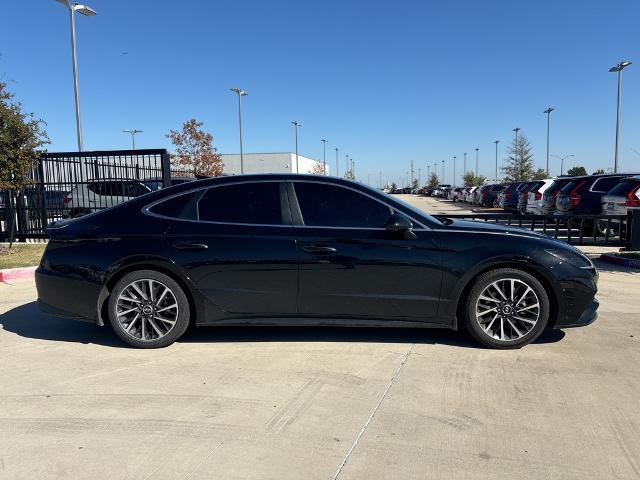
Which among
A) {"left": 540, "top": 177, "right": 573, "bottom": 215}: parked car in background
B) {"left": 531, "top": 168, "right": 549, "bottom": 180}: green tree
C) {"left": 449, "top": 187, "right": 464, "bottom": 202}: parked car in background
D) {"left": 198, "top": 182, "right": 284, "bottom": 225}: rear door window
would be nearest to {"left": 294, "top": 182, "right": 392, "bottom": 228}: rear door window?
{"left": 198, "top": 182, "right": 284, "bottom": 225}: rear door window

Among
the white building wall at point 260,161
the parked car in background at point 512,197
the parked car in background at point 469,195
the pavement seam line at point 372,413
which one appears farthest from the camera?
the white building wall at point 260,161

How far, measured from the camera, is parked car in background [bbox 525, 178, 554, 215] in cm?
1769

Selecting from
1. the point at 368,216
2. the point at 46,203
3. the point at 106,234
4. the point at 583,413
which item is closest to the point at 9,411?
the point at 106,234

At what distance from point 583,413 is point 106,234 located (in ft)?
13.7

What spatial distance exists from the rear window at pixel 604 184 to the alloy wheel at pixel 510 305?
10959 millimetres

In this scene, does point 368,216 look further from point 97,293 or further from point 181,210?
point 97,293

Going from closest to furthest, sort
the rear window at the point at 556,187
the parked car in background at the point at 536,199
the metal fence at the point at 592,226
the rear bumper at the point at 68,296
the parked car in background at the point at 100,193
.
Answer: the rear bumper at the point at 68,296 → the metal fence at the point at 592,226 → the parked car in background at the point at 100,193 → the rear window at the point at 556,187 → the parked car in background at the point at 536,199

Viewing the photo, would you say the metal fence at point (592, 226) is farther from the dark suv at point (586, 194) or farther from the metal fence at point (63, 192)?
the metal fence at point (63, 192)

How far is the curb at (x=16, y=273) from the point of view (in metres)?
8.60

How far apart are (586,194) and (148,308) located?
12.7 m

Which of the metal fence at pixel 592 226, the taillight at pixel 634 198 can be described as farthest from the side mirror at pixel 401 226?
the taillight at pixel 634 198

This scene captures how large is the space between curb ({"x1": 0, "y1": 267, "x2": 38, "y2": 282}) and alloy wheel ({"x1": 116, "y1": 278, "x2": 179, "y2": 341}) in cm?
512

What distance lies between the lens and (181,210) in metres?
4.86

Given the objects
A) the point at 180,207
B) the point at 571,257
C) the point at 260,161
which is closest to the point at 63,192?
the point at 180,207
